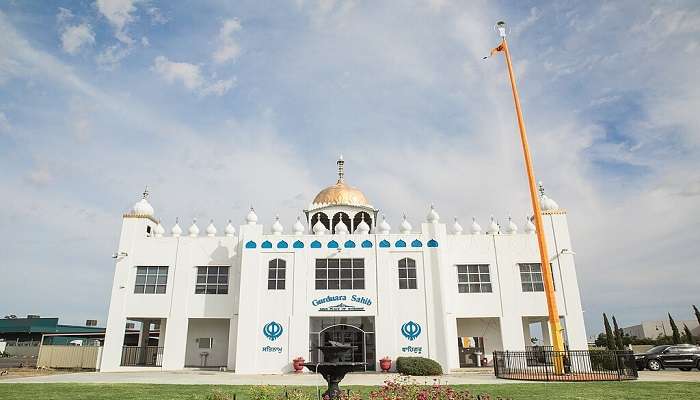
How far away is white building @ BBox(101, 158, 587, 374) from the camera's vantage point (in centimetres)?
2419

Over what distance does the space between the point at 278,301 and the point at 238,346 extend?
3.10 m

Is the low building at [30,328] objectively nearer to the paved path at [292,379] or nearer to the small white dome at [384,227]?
the paved path at [292,379]

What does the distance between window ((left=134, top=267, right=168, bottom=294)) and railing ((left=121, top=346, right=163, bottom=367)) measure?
349 cm

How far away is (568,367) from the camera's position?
66.5 feet

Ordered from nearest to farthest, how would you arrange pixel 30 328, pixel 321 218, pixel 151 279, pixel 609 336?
1. pixel 151 279
2. pixel 321 218
3. pixel 609 336
4. pixel 30 328

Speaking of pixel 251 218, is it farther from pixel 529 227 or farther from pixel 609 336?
pixel 609 336

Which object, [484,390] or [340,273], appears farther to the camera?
[340,273]

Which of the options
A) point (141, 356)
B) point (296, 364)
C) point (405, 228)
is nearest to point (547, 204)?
point (405, 228)

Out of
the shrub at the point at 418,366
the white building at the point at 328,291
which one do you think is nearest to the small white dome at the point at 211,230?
the white building at the point at 328,291

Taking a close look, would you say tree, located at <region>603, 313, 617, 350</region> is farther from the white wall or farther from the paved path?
the white wall

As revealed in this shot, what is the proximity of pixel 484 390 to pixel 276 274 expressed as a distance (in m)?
13.8

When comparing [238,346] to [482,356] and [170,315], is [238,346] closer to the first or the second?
[170,315]

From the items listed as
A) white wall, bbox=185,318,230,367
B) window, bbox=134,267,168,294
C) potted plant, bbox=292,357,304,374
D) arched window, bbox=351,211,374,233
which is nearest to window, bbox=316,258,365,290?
potted plant, bbox=292,357,304,374

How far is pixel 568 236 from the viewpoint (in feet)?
87.9
